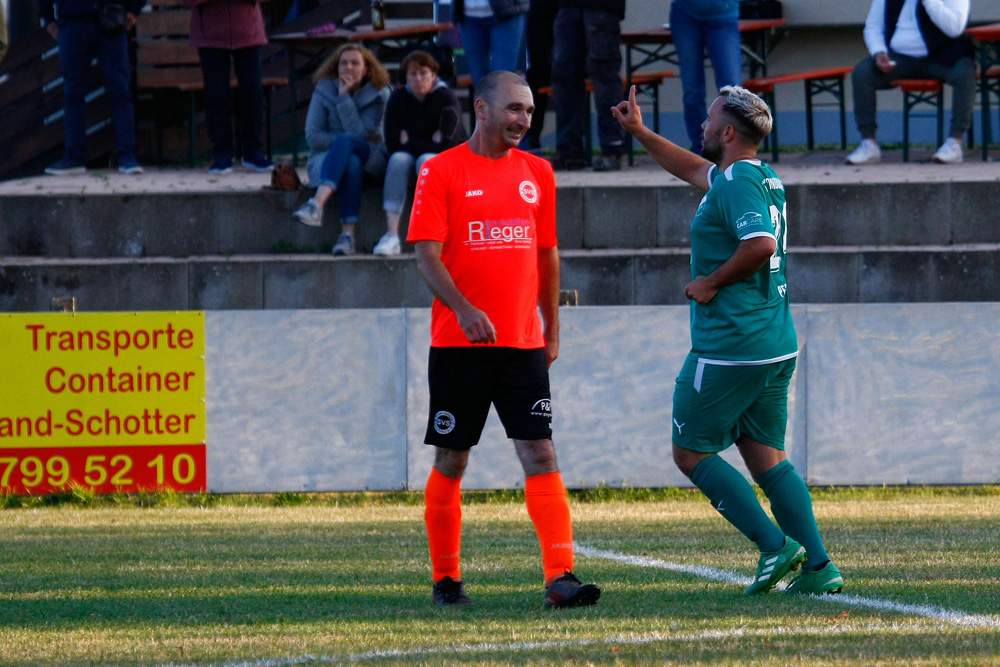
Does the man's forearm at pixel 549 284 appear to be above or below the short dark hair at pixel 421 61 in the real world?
below

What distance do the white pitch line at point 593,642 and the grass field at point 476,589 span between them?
0.05ft

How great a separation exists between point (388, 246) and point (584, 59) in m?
2.69

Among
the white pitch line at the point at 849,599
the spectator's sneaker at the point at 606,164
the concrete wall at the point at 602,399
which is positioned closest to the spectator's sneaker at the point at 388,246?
the concrete wall at the point at 602,399

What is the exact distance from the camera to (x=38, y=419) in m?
9.53

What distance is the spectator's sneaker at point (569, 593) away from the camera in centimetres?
515

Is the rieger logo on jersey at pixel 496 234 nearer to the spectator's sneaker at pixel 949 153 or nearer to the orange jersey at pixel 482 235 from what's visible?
the orange jersey at pixel 482 235

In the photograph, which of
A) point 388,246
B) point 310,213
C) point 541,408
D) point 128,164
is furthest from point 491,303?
point 128,164

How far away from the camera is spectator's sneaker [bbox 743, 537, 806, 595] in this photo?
17.7 feet

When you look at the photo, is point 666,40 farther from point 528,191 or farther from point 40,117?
point 528,191

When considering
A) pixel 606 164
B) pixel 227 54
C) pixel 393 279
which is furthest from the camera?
pixel 227 54

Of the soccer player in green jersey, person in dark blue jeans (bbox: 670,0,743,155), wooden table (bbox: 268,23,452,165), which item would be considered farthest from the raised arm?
wooden table (bbox: 268,23,452,165)

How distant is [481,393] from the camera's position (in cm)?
536

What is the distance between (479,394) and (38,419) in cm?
516

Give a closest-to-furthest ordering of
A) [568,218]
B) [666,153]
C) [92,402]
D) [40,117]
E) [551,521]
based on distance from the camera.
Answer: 1. [551,521]
2. [666,153]
3. [92,402]
4. [568,218]
5. [40,117]
